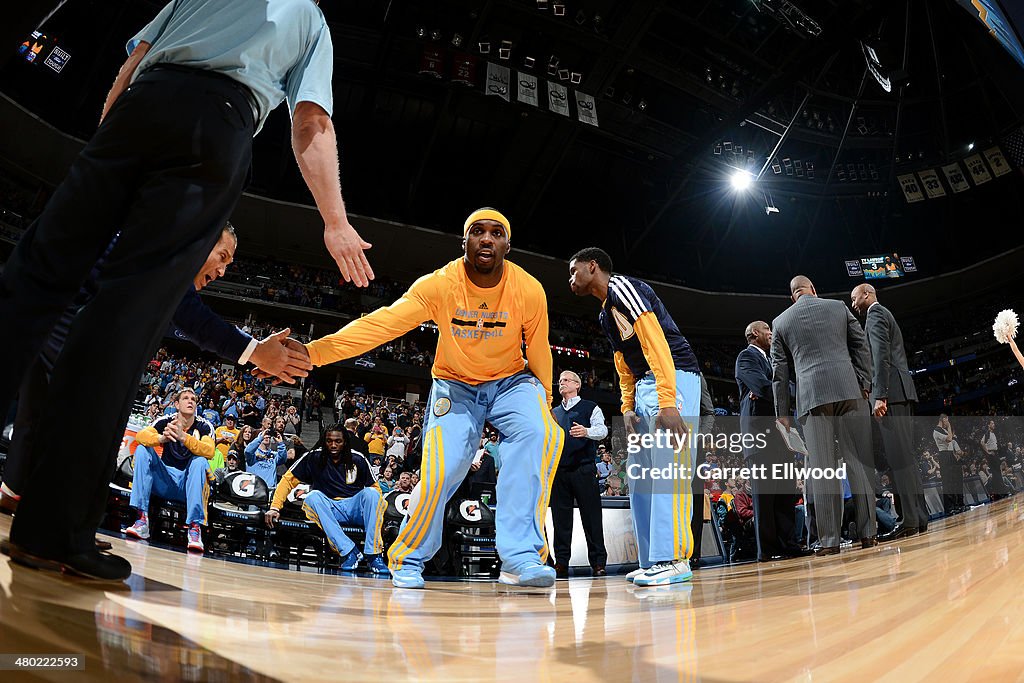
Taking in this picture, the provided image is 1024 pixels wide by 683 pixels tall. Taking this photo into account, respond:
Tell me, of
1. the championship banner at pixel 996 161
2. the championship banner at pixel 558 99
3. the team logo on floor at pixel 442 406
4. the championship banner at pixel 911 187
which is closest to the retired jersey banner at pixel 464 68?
the championship banner at pixel 558 99

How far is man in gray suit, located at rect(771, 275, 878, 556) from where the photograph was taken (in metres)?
3.81

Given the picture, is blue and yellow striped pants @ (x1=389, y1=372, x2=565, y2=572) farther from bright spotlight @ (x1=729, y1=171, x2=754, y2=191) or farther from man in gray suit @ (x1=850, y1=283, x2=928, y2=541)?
bright spotlight @ (x1=729, y1=171, x2=754, y2=191)

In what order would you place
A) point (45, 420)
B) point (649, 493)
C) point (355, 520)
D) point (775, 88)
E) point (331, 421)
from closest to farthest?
point (45, 420), point (649, 493), point (355, 520), point (775, 88), point (331, 421)

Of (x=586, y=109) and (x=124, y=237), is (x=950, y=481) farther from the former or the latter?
(x=586, y=109)

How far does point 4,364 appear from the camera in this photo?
1029mm

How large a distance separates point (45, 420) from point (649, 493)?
2.63 m

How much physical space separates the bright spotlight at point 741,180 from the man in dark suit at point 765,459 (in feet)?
45.2

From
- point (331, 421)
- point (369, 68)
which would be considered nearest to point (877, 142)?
point (369, 68)

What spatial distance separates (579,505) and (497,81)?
38.2 ft

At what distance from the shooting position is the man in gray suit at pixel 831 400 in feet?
12.5

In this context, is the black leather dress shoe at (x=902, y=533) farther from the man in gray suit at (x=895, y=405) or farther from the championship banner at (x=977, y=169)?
the championship banner at (x=977, y=169)

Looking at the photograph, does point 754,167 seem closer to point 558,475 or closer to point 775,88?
point 775,88

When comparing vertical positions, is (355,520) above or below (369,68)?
below

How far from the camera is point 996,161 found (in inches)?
698
